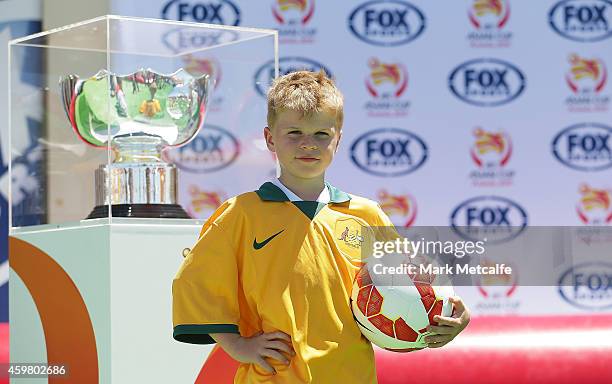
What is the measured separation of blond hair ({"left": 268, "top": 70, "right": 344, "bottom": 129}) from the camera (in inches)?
98.0

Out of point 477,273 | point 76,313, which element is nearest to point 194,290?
point 76,313

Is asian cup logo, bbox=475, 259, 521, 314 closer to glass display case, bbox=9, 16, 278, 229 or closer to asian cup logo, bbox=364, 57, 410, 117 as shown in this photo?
asian cup logo, bbox=364, 57, 410, 117

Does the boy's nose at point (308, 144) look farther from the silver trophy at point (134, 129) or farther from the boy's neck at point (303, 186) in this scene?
the silver trophy at point (134, 129)

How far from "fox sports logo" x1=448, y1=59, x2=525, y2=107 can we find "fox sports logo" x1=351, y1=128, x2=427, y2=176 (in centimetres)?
31

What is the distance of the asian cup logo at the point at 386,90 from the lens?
5.62 meters

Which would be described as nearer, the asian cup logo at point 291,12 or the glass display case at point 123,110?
the glass display case at point 123,110

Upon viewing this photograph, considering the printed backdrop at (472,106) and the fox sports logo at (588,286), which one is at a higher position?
the printed backdrop at (472,106)

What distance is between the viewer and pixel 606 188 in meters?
5.80

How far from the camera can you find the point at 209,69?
11.5 feet

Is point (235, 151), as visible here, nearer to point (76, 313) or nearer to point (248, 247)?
point (76, 313)

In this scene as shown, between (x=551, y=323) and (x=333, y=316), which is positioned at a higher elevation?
(x=333, y=316)

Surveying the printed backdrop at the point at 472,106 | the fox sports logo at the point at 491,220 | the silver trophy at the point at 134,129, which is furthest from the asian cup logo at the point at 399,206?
the silver trophy at the point at 134,129

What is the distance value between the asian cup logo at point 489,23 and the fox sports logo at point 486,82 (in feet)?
0.30

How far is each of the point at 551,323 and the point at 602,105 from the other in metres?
1.61
